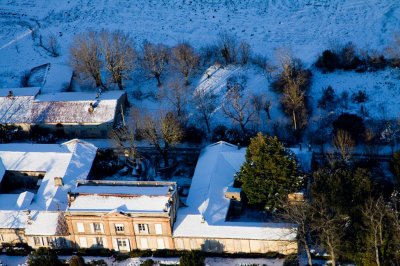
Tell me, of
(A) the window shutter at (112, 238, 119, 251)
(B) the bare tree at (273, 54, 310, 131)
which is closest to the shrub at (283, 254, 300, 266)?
(A) the window shutter at (112, 238, 119, 251)

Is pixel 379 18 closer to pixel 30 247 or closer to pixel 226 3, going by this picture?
pixel 226 3

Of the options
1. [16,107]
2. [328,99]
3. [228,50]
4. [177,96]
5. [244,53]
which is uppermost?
[228,50]

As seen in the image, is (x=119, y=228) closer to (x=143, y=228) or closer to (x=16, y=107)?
(x=143, y=228)

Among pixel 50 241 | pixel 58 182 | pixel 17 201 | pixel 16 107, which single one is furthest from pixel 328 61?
pixel 17 201

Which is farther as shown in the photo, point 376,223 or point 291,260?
point 291,260

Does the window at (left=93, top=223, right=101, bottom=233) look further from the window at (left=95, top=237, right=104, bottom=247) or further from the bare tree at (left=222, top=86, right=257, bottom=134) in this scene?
the bare tree at (left=222, top=86, right=257, bottom=134)

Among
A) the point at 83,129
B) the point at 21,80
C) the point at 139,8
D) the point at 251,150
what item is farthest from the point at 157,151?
the point at 139,8
